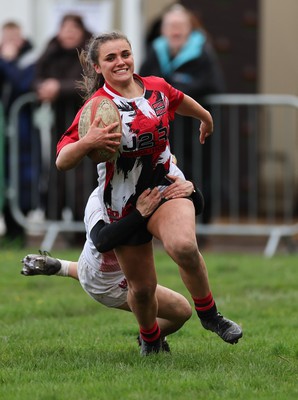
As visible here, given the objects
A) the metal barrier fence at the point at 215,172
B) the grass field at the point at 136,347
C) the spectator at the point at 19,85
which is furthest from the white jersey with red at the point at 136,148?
the spectator at the point at 19,85

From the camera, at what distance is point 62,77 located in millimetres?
13086

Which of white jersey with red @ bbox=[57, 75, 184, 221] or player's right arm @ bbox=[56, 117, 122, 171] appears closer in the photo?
player's right arm @ bbox=[56, 117, 122, 171]

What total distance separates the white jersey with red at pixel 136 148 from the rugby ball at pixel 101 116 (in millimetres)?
87

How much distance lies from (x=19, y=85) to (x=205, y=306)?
7235mm

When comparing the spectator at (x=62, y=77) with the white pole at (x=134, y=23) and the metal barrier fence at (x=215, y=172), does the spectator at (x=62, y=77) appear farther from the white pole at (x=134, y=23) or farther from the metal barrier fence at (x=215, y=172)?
the white pole at (x=134, y=23)

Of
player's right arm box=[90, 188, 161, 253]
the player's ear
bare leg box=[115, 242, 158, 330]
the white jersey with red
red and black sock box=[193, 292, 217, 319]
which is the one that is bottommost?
red and black sock box=[193, 292, 217, 319]

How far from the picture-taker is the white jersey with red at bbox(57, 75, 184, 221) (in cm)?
653

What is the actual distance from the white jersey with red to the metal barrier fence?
6.00m

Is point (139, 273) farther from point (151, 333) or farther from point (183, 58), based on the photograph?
point (183, 58)

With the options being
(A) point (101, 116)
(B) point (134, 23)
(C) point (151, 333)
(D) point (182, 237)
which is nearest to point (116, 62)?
(A) point (101, 116)

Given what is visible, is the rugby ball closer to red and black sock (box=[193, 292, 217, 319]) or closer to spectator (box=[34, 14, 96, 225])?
red and black sock (box=[193, 292, 217, 319])

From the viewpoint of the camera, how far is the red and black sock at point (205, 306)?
6742 millimetres

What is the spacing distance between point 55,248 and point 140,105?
268 inches

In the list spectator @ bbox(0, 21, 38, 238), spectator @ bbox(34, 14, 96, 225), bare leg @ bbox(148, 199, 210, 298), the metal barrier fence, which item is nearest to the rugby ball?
bare leg @ bbox(148, 199, 210, 298)
